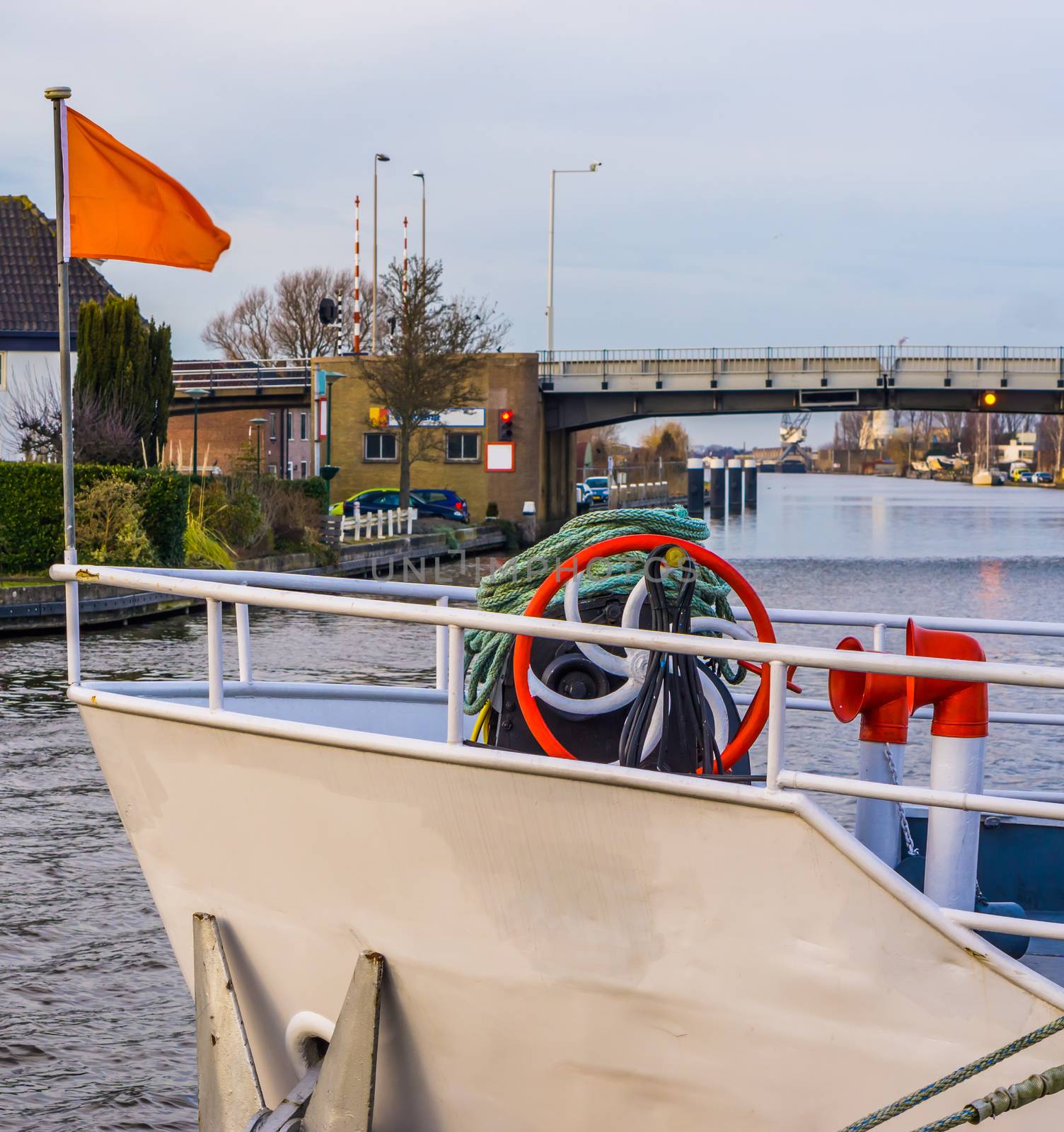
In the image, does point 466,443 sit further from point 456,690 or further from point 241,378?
point 456,690

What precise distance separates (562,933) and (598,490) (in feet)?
193

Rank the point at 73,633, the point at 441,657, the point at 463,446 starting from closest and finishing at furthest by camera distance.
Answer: the point at 73,633, the point at 441,657, the point at 463,446

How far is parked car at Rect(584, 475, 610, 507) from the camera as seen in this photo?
5981cm

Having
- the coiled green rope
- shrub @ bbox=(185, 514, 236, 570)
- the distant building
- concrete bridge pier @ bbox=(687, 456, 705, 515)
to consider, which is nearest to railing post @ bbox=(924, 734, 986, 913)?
the coiled green rope

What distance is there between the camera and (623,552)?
13.2 feet

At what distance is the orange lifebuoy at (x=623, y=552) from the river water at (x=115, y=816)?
2402mm

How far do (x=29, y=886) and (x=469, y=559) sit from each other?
85.2ft

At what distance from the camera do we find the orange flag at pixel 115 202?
6.92m

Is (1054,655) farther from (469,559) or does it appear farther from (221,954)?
(469,559)

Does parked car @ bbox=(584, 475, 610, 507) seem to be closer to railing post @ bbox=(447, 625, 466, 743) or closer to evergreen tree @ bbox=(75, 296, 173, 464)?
evergreen tree @ bbox=(75, 296, 173, 464)

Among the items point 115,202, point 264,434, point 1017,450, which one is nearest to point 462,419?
point 264,434

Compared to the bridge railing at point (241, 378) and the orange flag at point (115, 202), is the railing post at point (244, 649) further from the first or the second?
the bridge railing at point (241, 378)

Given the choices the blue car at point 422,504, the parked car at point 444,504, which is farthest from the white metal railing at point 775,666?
the parked car at point 444,504

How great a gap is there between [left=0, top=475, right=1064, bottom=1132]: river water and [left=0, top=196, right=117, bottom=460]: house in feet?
44.3
